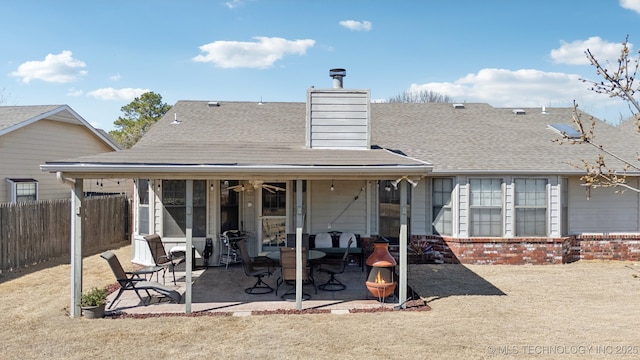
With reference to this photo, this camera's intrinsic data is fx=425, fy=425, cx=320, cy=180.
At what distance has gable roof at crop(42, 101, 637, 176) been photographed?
7254 mm

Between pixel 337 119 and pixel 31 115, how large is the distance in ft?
36.0

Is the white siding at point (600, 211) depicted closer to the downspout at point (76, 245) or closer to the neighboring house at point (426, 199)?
the neighboring house at point (426, 199)

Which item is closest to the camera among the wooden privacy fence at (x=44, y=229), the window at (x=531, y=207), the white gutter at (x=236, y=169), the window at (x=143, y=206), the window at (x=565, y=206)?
the white gutter at (x=236, y=169)

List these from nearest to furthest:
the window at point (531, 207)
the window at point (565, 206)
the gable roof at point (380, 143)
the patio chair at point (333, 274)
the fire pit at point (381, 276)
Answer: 1. the gable roof at point (380, 143)
2. the fire pit at point (381, 276)
3. the patio chair at point (333, 274)
4. the window at point (531, 207)
5. the window at point (565, 206)

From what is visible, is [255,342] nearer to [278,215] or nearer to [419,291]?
[419,291]

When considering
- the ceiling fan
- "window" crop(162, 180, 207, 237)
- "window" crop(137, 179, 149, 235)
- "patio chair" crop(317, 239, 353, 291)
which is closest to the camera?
"patio chair" crop(317, 239, 353, 291)

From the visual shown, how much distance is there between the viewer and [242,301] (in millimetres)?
7969

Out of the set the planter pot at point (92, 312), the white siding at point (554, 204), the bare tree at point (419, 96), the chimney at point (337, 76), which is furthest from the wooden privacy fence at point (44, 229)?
the bare tree at point (419, 96)

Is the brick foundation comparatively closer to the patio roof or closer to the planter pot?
the patio roof

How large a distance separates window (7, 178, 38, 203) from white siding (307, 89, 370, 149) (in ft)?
33.3

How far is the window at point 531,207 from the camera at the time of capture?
1177 centimetres

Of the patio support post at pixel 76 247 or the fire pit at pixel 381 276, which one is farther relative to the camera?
the fire pit at pixel 381 276

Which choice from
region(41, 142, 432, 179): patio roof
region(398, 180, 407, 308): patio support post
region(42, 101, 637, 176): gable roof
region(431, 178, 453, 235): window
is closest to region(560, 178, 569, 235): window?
region(42, 101, 637, 176): gable roof

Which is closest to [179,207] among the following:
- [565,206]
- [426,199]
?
[426,199]
